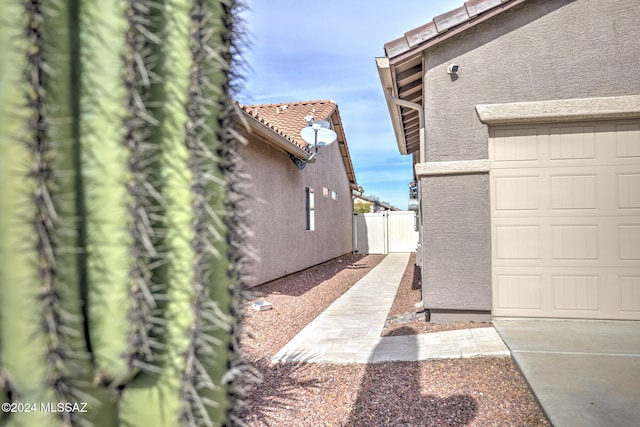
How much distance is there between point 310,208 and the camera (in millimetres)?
14016

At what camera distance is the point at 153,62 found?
1.01 m

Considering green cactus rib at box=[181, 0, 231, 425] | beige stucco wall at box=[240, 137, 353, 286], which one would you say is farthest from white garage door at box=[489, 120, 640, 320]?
green cactus rib at box=[181, 0, 231, 425]

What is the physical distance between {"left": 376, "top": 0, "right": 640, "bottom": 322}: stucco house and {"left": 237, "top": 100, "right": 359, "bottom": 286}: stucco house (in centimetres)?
293

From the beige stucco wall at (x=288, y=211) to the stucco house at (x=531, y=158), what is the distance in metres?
2.81

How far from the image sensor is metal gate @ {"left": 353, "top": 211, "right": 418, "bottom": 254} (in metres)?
20.6

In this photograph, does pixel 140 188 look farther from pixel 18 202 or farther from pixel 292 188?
pixel 292 188

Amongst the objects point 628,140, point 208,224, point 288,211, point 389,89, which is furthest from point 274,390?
point 288,211

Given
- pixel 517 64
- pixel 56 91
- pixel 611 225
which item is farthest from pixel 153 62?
pixel 611 225

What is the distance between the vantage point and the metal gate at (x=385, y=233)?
67.7ft

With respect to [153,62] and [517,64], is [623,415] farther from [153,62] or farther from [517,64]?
[517,64]

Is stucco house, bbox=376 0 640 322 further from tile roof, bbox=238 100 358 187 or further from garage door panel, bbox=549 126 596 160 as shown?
tile roof, bbox=238 100 358 187

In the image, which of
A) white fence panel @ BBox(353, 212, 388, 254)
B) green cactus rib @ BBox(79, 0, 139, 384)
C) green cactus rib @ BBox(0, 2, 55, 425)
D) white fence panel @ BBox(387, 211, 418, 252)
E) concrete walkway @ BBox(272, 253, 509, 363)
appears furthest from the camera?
white fence panel @ BBox(353, 212, 388, 254)

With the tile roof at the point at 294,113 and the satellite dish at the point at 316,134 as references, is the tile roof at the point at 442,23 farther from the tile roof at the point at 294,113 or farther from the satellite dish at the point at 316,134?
the tile roof at the point at 294,113

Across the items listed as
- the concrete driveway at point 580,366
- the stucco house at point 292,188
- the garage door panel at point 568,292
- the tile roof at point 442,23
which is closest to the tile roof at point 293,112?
the stucco house at point 292,188
